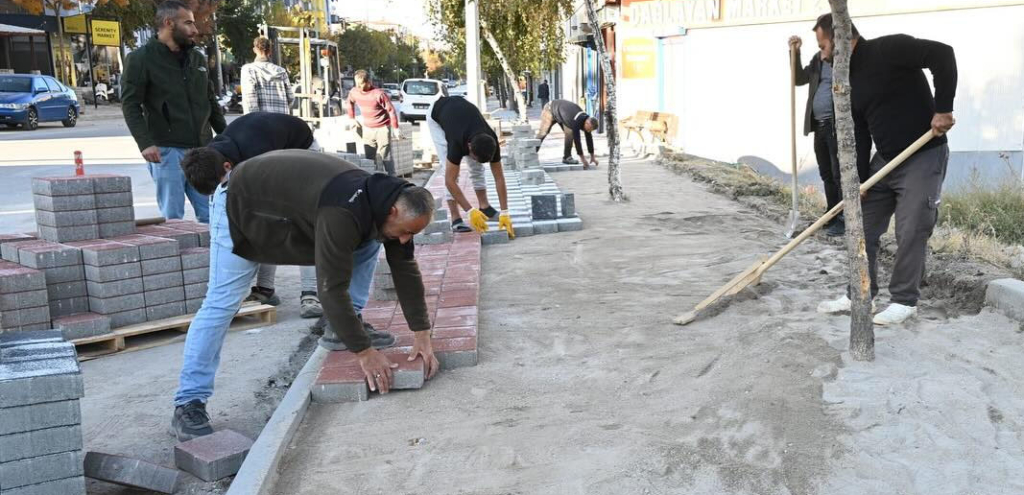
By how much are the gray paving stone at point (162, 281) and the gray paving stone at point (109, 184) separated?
0.61 metres

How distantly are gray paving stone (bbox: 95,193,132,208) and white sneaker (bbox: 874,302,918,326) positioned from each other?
14.8 ft

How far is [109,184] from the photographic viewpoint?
5.62 m

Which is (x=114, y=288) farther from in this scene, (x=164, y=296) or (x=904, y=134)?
(x=904, y=134)

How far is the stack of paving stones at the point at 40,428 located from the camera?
3.13m

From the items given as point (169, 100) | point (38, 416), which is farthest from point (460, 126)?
point (38, 416)

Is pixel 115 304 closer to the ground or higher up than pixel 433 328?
higher up

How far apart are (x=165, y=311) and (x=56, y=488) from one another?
247cm

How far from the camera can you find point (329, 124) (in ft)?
51.4

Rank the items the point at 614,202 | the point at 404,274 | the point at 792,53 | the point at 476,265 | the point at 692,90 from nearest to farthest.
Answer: the point at 404,274 < the point at 476,265 < the point at 792,53 < the point at 614,202 < the point at 692,90

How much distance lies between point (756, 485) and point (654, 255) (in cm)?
418

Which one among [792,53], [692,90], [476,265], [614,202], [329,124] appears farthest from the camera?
[692,90]

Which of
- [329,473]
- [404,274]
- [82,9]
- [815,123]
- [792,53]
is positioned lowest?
[329,473]

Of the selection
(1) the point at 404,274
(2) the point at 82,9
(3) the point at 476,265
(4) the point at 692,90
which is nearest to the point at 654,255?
(3) the point at 476,265

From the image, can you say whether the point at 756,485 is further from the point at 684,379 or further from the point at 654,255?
the point at 654,255
